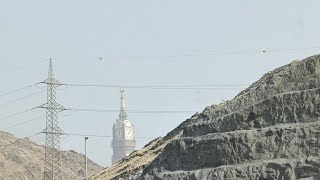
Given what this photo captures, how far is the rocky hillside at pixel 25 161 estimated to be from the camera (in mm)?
138750

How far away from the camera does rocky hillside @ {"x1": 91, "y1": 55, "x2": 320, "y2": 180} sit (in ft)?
108

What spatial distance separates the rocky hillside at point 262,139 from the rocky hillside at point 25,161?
99.0 meters

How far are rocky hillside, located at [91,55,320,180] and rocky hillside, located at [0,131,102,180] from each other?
99034mm

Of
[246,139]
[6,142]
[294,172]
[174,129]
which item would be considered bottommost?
[294,172]

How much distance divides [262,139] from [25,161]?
12010 centimetres

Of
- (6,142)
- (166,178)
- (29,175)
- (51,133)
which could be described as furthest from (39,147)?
(166,178)

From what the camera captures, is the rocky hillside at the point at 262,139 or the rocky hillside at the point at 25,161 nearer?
the rocky hillside at the point at 262,139

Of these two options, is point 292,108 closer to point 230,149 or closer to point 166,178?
point 230,149

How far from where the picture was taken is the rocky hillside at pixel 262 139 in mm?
33031

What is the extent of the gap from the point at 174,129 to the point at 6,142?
296 ft

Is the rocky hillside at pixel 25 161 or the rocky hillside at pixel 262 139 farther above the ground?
the rocky hillside at pixel 25 161

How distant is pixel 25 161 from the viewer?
148125 millimetres

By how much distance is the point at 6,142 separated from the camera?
15912 centimetres

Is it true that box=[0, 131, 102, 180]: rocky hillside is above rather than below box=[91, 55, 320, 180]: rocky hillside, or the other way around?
above
